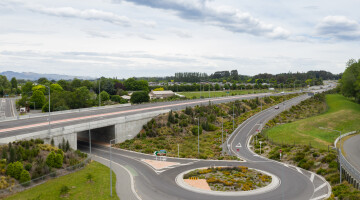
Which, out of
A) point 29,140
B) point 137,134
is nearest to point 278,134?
point 137,134

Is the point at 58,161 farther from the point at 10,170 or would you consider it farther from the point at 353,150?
the point at 353,150

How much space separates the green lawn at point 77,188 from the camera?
30.7 m

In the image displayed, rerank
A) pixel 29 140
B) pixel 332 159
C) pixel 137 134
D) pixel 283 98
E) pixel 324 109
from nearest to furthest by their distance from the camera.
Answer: pixel 29 140 → pixel 332 159 → pixel 137 134 → pixel 324 109 → pixel 283 98

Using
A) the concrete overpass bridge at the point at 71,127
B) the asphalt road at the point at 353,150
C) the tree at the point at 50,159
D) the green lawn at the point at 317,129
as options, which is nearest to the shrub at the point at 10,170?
the tree at the point at 50,159

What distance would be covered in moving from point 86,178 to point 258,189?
22550mm

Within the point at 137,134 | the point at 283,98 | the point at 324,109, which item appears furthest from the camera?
the point at 283,98

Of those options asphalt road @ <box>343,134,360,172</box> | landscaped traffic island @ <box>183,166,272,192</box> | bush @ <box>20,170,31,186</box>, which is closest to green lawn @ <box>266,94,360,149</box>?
asphalt road @ <box>343,134,360,172</box>

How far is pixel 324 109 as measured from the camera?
367 ft

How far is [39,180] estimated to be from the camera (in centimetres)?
3441

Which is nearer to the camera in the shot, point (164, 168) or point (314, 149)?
point (164, 168)

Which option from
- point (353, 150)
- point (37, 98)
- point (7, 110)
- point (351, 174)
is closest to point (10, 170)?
point (351, 174)

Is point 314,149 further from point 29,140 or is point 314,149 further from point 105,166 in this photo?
point 29,140

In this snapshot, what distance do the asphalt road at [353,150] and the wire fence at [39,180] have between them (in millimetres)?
40509

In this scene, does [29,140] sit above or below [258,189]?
above
